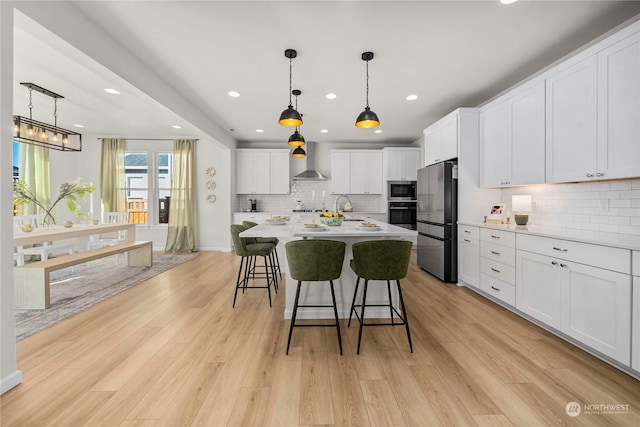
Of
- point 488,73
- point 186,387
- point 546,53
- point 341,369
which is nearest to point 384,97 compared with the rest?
point 488,73

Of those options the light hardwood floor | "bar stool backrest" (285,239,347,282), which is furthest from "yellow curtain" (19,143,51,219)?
"bar stool backrest" (285,239,347,282)

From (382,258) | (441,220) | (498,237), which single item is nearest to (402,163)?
(441,220)

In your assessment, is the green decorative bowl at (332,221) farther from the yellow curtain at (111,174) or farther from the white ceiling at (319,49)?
the yellow curtain at (111,174)

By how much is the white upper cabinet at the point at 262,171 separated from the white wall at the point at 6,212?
5416mm

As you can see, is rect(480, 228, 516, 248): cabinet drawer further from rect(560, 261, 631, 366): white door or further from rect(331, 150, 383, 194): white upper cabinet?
rect(331, 150, 383, 194): white upper cabinet

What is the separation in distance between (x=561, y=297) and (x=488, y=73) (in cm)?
262

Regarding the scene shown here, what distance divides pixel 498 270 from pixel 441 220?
1187mm

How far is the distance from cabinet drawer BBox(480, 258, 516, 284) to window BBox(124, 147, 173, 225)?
671 centimetres

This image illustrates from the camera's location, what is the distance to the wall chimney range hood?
7.03 meters

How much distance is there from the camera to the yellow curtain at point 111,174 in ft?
21.8

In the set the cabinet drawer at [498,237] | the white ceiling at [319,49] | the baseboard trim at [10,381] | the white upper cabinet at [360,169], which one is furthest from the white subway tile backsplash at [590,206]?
the baseboard trim at [10,381]

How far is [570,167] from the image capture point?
2686 mm

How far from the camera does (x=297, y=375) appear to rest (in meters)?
2.02

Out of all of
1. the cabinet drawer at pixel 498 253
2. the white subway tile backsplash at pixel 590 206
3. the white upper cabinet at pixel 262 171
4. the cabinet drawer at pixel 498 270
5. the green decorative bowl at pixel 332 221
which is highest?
the white upper cabinet at pixel 262 171
